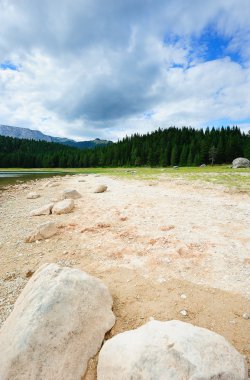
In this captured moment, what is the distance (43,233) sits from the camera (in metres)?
10.6

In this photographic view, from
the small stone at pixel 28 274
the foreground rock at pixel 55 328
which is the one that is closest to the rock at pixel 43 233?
the small stone at pixel 28 274

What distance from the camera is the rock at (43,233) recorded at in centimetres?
1044

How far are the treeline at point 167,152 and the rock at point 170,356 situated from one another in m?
92.9

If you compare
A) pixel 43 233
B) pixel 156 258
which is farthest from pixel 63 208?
pixel 156 258

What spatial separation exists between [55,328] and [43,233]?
7.11 metres

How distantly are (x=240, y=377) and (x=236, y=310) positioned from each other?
240 cm

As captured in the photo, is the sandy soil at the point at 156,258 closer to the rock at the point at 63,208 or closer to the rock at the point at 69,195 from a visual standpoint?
the rock at the point at 63,208

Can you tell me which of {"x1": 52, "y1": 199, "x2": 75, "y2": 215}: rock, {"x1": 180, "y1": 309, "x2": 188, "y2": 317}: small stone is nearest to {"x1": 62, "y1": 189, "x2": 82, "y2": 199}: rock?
{"x1": 52, "y1": 199, "x2": 75, "y2": 215}: rock

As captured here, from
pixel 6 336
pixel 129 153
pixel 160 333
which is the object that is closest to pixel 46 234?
pixel 6 336

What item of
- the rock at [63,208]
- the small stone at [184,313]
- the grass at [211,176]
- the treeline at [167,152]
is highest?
the treeline at [167,152]

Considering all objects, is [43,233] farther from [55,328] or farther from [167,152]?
[167,152]

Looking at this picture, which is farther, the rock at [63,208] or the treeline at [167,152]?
the treeline at [167,152]

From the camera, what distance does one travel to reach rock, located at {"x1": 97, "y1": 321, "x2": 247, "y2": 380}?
119 inches

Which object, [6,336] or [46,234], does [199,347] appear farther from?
[46,234]
